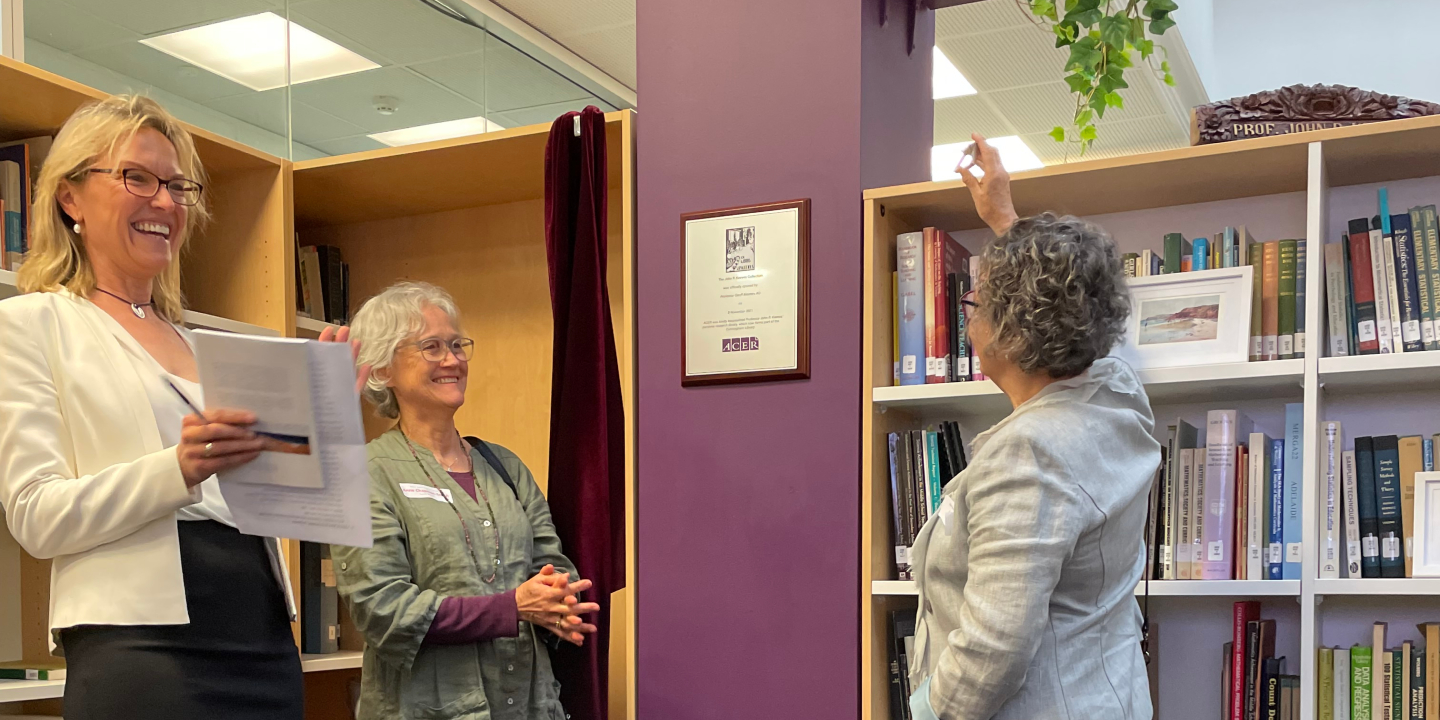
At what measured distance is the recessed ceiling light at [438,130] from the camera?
21.2ft

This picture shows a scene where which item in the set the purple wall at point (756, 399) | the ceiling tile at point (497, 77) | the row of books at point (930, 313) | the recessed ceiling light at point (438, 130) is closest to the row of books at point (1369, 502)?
the row of books at point (930, 313)

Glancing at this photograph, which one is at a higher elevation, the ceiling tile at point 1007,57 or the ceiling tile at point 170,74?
the ceiling tile at point 1007,57

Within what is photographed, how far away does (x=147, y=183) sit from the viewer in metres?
1.79

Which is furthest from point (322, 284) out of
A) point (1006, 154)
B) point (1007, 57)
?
point (1006, 154)

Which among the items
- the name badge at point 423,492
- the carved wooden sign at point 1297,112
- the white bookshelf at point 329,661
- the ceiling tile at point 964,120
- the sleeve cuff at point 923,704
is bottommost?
the white bookshelf at point 329,661

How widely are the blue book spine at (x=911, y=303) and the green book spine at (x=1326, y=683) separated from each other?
3.04 ft

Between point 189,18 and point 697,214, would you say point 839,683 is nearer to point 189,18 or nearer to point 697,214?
point 697,214

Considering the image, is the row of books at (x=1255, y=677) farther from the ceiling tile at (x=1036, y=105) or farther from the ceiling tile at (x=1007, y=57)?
the ceiling tile at (x=1036, y=105)

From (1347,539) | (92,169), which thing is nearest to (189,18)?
(92,169)

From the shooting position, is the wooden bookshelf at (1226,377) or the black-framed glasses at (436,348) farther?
the black-framed glasses at (436,348)

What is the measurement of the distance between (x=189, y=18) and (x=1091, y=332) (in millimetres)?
5008

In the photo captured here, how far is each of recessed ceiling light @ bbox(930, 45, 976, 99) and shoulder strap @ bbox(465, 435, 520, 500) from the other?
4569mm

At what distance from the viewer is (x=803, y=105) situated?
272cm

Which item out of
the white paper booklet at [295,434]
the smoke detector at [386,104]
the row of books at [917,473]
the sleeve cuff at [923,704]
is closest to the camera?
the white paper booklet at [295,434]
